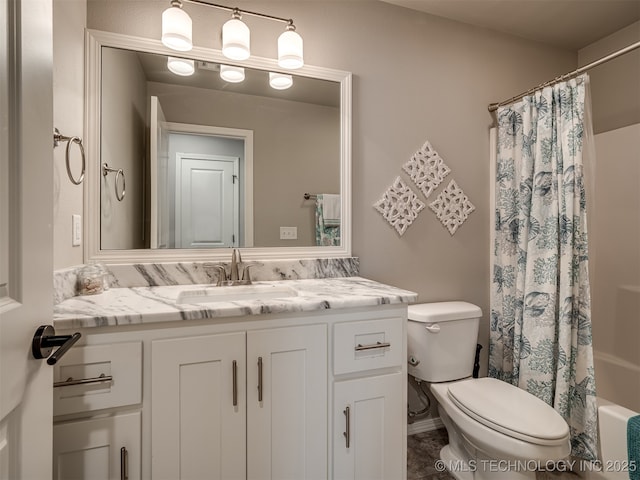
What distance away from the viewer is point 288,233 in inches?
67.0

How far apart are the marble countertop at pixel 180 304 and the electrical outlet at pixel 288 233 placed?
296mm

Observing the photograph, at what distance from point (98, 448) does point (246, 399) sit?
1.41ft

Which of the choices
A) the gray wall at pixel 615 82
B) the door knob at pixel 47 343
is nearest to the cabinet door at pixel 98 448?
the door knob at pixel 47 343

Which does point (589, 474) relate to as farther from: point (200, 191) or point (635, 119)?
point (200, 191)

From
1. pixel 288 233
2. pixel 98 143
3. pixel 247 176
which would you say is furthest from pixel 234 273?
pixel 98 143

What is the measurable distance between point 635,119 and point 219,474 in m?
2.88

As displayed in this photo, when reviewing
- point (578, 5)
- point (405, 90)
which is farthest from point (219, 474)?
point (578, 5)

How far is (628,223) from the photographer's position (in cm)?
205

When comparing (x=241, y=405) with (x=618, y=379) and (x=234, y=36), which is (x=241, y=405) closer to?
(x=234, y=36)

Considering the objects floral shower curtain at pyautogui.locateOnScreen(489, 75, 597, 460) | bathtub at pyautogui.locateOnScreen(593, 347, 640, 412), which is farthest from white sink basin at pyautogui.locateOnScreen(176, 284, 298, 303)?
bathtub at pyautogui.locateOnScreen(593, 347, 640, 412)

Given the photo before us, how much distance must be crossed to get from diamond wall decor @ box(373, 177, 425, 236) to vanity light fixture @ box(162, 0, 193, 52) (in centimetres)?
119

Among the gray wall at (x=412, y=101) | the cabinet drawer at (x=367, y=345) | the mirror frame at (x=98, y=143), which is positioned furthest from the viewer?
the gray wall at (x=412, y=101)

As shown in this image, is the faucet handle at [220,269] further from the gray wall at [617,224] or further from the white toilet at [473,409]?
the gray wall at [617,224]

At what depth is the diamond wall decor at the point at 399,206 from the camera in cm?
185
